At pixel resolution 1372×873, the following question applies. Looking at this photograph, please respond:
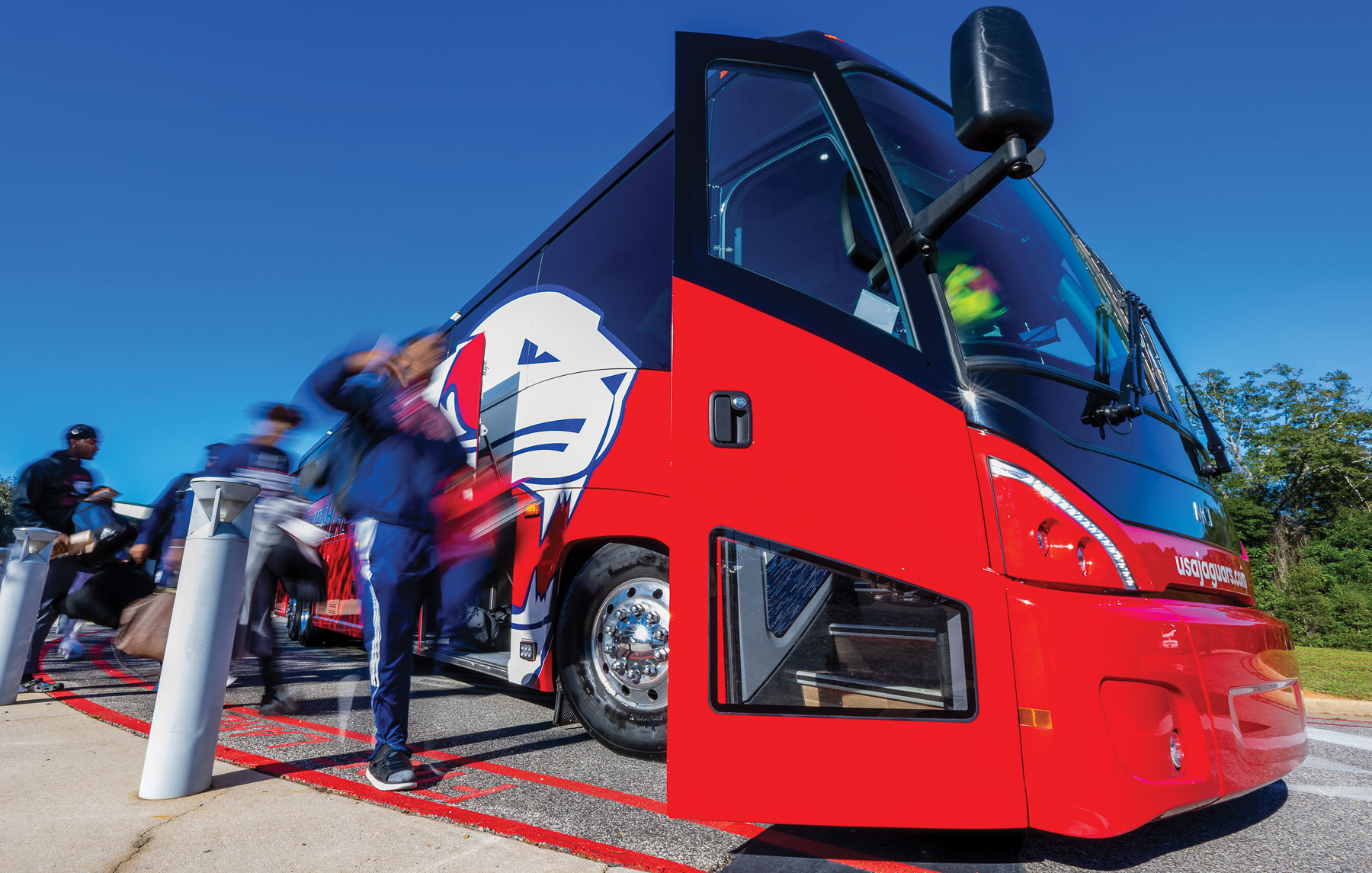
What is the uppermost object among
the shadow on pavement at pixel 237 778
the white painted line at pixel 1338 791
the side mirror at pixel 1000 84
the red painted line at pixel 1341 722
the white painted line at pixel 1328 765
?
the side mirror at pixel 1000 84

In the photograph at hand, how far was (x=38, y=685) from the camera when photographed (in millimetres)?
4852

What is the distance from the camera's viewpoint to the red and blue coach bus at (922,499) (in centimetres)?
181

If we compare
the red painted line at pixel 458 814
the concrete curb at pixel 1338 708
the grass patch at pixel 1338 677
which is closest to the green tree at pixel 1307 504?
the grass patch at pixel 1338 677

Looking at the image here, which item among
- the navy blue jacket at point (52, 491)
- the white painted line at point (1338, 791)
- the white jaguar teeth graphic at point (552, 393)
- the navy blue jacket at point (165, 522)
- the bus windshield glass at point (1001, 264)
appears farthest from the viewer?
the navy blue jacket at point (52, 491)

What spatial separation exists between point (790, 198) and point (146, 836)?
3.01m

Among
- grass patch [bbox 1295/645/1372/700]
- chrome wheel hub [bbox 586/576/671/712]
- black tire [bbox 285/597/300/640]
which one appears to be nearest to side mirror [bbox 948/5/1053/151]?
chrome wheel hub [bbox 586/576/671/712]

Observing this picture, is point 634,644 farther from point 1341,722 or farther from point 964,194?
point 1341,722

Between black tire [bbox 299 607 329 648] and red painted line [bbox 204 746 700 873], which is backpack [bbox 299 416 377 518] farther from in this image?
black tire [bbox 299 607 329 648]

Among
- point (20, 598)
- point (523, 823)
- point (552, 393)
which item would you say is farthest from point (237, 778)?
point (20, 598)

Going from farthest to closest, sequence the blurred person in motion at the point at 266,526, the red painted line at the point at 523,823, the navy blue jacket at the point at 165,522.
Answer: the navy blue jacket at the point at 165,522, the blurred person in motion at the point at 266,526, the red painted line at the point at 523,823

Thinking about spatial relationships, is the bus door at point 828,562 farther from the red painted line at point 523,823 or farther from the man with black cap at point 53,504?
the man with black cap at point 53,504

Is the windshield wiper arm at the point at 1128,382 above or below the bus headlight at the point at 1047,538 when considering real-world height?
above

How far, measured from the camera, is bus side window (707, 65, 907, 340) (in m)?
2.32

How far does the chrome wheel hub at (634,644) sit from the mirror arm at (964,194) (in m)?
1.71
